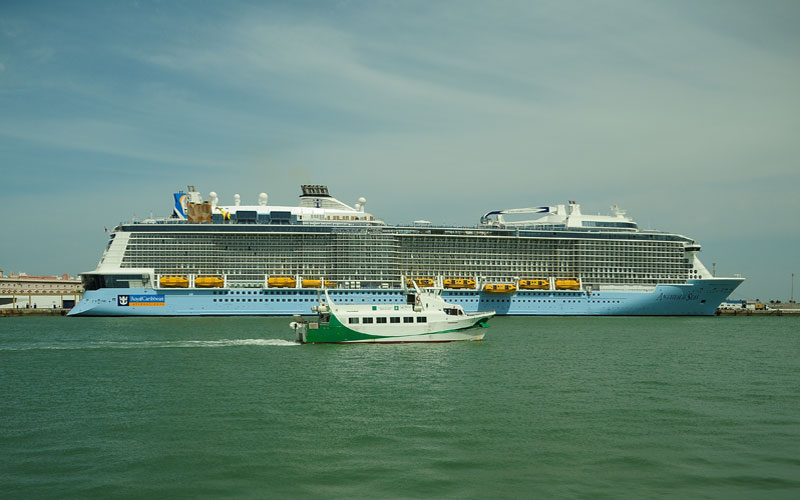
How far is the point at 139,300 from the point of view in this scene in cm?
8200

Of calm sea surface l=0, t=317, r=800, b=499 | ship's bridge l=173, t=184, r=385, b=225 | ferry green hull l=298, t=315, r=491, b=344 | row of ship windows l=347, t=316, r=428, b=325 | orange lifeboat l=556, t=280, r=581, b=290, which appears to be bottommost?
calm sea surface l=0, t=317, r=800, b=499

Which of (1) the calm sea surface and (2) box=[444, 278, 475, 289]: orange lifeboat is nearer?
(1) the calm sea surface

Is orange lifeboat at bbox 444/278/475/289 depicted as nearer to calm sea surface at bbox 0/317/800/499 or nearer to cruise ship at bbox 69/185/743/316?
cruise ship at bbox 69/185/743/316

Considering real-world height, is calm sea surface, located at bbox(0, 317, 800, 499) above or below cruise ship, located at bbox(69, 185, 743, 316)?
below

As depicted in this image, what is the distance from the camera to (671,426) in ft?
77.9

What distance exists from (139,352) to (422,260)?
5560 centimetres

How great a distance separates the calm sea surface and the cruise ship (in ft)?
129

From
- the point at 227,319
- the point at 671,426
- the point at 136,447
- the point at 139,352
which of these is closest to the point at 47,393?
the point at 136,447

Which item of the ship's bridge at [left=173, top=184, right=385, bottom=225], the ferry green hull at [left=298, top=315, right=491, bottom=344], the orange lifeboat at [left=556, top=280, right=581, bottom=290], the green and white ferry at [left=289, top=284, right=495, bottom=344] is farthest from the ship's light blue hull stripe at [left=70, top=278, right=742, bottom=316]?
the ferry green hull at [left=298, top=315, right=491, bottom=344]

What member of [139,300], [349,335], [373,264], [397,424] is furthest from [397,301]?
[397,424]

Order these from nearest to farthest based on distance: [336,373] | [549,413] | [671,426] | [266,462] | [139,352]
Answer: [266,462]
[671,426]
[549,413]
[336,373]
[139,352]

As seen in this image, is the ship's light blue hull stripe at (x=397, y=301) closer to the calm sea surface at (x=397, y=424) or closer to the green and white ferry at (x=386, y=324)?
the green and white ferry at (x=386, y=324)

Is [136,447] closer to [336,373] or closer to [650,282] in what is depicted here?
[336,373]

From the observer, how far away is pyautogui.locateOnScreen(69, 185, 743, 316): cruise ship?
3317 inches
